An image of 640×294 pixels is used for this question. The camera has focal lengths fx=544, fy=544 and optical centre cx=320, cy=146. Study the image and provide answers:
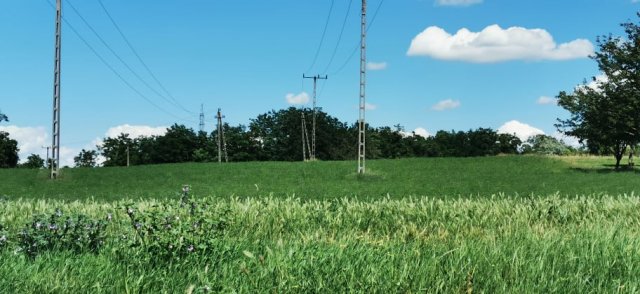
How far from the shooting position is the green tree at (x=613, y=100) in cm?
3095

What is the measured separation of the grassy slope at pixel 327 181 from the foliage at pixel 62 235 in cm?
1126

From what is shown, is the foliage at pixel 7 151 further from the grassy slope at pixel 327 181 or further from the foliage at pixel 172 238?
the foliage at pixel 172 238

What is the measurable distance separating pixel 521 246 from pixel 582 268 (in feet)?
2.13

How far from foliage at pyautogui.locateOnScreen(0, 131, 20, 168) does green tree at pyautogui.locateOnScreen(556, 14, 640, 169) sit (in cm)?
8078

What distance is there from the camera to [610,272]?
4.74 metres

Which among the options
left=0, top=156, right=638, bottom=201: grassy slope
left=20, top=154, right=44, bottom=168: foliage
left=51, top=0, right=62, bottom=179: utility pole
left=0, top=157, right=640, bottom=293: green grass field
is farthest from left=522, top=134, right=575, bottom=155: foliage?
left=20, top=154, right=44, bottom=168: foliage

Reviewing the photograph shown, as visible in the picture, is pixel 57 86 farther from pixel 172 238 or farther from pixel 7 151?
pixel 7 151

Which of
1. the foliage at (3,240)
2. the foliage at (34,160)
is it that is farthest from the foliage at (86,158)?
the foliage at (3,240)

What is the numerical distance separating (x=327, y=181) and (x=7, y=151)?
8032 cm

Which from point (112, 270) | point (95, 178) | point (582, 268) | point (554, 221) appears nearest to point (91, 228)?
point (112, 270)

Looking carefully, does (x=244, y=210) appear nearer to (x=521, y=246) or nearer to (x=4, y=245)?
(x=4, y=245)

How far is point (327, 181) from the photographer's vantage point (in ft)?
83.1

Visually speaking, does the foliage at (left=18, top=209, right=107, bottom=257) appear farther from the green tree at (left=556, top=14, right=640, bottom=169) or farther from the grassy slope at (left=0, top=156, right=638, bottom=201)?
the green tree at (left=556, top=14, right=640, bottom=169)

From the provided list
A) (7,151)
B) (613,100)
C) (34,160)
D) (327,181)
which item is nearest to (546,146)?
(613,100)
